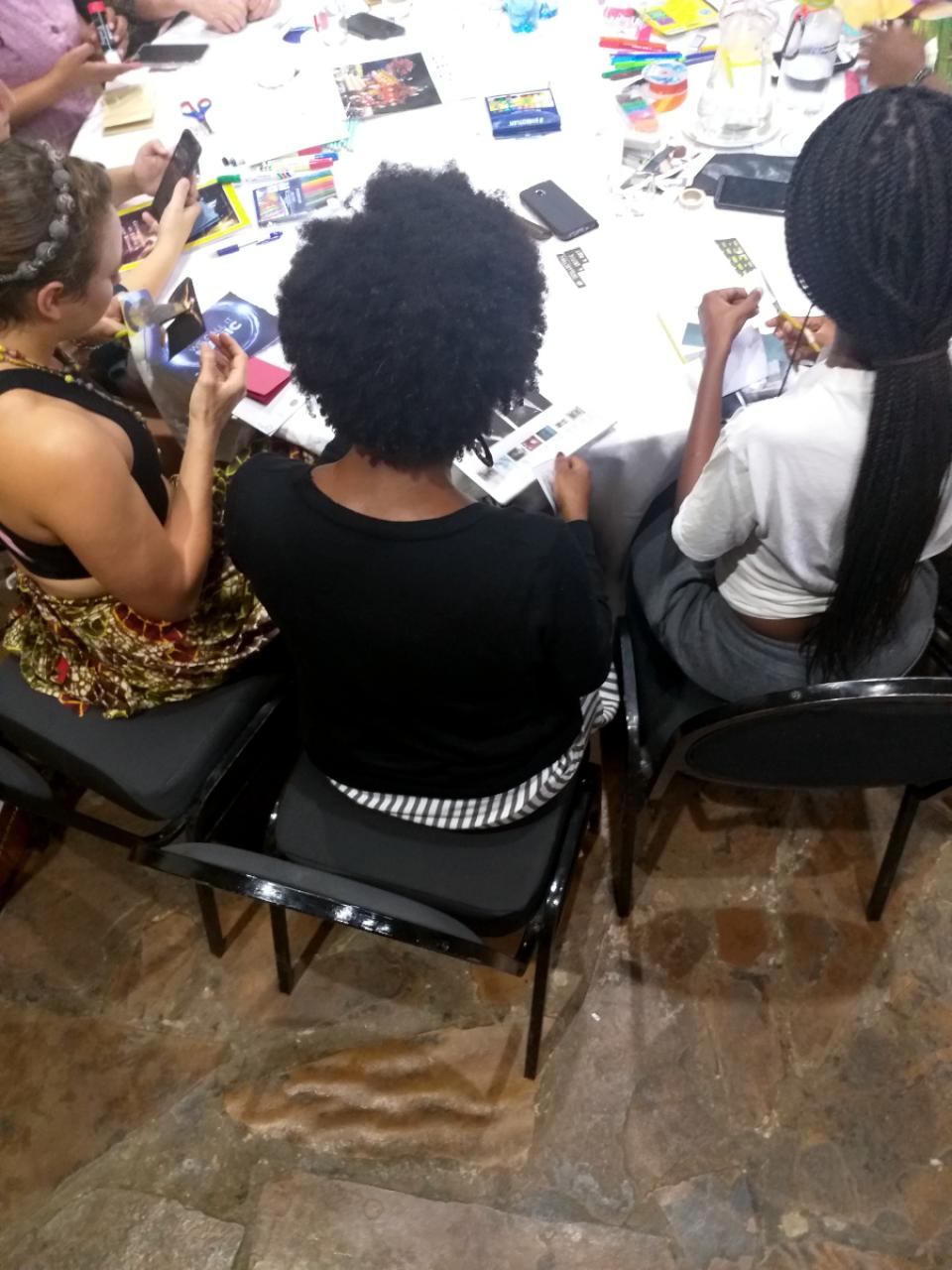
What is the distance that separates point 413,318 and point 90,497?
1.74 ft

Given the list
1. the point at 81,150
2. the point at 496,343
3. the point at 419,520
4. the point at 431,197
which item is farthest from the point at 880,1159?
the point at 81,150

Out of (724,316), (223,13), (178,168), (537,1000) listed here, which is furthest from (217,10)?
(537,1000)

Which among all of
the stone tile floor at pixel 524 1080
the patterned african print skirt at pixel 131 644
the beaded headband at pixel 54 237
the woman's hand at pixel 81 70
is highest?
the woman's hand at pixel 81 70

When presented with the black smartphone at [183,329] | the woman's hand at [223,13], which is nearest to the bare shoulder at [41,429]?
the black smartphone at [183,329]

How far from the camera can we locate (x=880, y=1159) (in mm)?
1628

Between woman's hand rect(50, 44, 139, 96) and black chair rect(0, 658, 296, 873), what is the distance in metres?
1.44

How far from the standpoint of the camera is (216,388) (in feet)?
4.83

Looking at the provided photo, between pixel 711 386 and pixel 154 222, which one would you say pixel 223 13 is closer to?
pixel 154 222

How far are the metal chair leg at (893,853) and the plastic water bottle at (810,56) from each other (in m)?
1.44

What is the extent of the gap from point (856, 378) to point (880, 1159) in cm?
143

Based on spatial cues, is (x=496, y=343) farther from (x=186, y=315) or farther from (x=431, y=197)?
(x=186, y=315)

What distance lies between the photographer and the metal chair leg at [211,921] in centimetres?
169

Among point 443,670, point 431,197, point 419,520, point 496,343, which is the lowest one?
point 443,670

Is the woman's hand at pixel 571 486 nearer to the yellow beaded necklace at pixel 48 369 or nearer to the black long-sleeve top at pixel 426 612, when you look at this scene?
the black long-sleeve top at pixel 426 612
